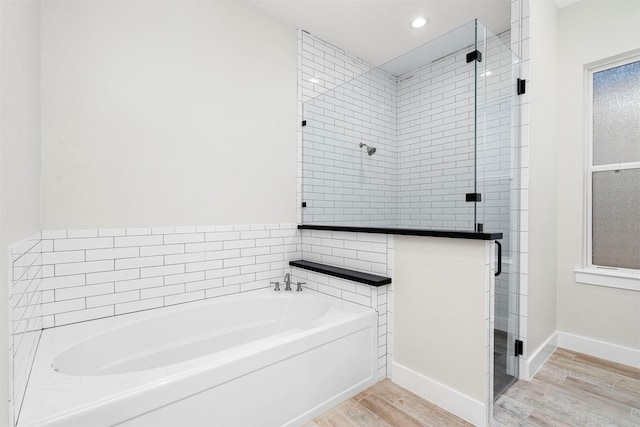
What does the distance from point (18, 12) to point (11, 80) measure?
366 millimetres

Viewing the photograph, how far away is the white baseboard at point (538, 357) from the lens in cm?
209

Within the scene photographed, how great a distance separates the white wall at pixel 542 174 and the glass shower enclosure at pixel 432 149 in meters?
0.13

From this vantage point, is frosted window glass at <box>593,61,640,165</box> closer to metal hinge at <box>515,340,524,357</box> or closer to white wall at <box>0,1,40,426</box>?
metal hinge at <box>515,340,524,357</box>

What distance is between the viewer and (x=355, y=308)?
2.09 m

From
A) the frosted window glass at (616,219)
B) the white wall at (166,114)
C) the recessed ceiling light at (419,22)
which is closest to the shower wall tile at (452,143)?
the recessed ceiling light at (419,22)

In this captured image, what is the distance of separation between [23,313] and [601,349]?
3683mm

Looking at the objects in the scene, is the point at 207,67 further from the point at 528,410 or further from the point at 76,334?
the point at 528,410

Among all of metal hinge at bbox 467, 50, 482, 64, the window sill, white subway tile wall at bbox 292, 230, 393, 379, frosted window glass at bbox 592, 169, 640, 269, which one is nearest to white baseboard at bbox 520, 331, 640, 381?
the window sill

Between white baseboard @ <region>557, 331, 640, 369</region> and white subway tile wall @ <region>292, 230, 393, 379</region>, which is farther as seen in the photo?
white baseboard @ <region>557, 331, 640, 369</region>

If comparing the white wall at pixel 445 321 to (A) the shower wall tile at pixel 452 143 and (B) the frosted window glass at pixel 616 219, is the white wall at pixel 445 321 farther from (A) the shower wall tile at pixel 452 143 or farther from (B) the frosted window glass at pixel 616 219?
(B) the frosted window glass at pixel 616 219

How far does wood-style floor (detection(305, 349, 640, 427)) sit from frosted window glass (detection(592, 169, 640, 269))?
→ 2.71ft

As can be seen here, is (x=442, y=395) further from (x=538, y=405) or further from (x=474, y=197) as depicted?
(x=474, y=197)

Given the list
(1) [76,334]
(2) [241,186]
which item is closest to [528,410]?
(2) [241,186]

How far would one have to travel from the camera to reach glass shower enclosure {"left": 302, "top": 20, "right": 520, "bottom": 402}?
6.28ft
